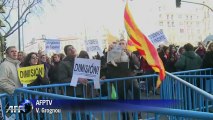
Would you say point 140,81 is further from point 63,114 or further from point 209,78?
point 63,114

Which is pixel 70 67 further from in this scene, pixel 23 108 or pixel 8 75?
pixel 23 108

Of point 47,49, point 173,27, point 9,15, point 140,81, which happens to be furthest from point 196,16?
point 140,81

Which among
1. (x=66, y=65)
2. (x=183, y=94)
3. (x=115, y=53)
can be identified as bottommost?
(x=183, y=94)

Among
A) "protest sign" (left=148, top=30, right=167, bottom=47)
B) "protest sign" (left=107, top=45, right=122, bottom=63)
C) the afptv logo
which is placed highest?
"protest sign" (left=148, top=30, right=167, bottom=47)

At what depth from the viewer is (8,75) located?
264 inches

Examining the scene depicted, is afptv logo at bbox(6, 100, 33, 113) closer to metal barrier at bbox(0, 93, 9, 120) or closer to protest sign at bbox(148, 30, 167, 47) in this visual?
metal barrier at bbox(0, 93, 9, 120)

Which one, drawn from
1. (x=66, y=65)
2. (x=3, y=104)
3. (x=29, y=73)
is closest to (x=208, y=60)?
(x=66, y=65)

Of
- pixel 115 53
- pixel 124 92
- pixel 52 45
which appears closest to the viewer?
pixel 124 92

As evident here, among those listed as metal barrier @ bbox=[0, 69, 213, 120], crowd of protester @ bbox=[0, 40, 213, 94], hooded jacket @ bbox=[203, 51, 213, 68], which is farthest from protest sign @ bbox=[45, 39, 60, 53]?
metal barrier @ bbox=[0, 69, 213, 120]

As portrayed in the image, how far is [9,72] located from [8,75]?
53 millimetres

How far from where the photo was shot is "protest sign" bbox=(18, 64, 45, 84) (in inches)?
274

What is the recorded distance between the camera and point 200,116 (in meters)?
3.01

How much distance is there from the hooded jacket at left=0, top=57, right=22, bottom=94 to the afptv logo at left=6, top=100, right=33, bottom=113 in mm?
441

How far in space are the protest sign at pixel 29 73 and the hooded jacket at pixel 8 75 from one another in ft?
0.30
